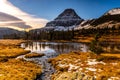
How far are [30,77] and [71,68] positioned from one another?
12.6 metres

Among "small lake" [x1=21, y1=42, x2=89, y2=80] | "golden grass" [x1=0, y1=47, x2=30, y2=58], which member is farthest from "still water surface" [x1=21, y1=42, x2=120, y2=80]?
"golden grass" [x1=0, y1=47, x2=30, y2=58]

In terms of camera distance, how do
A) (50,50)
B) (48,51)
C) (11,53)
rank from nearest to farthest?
(11,53) → (48,51) → (50,50)

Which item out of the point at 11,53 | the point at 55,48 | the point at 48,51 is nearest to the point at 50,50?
the point at 48,51

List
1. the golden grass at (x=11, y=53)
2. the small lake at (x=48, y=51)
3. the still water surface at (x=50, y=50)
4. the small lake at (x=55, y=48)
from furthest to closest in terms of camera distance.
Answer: the small lake at (x=55, y=48)
the golden grass at (x=11, y=53)
the still water surface at (x=50, y=50)
the small lake at (x=48, y=51)

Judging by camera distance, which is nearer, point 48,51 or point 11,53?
point 11,53

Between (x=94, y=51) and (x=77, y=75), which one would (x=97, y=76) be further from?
(x=94, y=51)

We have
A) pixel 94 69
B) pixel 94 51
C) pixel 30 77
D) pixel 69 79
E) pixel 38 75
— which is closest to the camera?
pixel 69 79

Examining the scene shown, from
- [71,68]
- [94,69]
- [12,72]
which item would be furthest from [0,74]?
[94,69]

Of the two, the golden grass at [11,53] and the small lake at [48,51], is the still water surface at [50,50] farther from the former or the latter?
the golden grass at [11,53]

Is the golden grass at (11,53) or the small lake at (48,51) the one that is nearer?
the small lake at (48,51)

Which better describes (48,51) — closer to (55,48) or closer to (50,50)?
(50,50)

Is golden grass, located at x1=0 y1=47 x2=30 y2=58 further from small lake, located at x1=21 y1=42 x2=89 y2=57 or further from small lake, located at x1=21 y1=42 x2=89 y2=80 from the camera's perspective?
small lake, located at x1=21 y1=42 x2=89 y2=57

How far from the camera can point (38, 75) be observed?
46.3m

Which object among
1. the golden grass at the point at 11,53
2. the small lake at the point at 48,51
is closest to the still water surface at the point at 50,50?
the small lake at the point at 48,51
